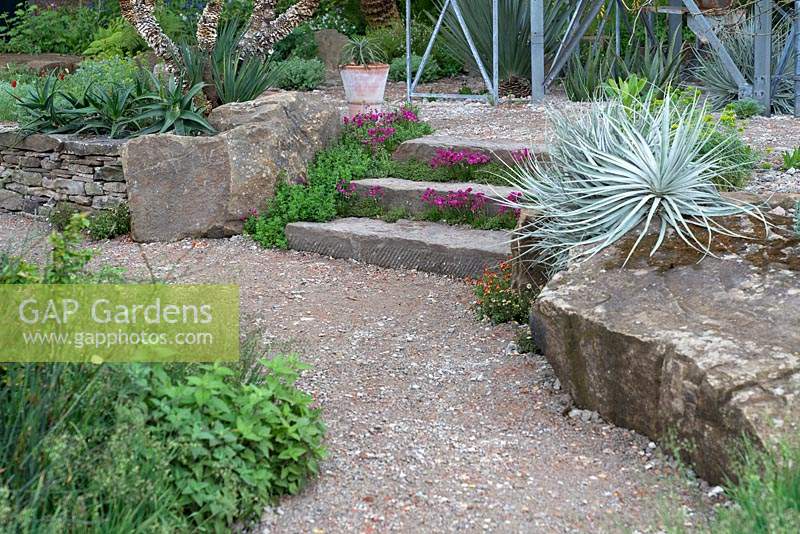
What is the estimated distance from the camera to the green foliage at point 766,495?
8.36 feet

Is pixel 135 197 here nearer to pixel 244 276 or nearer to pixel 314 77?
pixel 244 276

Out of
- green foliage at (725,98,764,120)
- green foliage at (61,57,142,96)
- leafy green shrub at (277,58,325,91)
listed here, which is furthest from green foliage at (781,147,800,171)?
leafy green shrub at (277,58,325,91)

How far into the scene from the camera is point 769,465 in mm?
2771

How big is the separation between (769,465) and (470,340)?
6.85 feet

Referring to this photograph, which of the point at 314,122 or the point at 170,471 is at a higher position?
the point at 314,122

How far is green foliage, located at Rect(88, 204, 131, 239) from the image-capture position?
266 inches

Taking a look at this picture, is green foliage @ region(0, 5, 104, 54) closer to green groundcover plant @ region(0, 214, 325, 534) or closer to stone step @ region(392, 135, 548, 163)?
stone step @ region(392, 135, 548, 163)

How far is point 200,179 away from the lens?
654cm

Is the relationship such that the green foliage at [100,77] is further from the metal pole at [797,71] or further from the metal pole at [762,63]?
the metal pole at [797,71]

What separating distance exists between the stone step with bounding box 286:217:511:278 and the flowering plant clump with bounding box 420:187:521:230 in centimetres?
7

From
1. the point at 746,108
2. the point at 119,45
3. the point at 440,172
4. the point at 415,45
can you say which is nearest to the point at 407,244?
the point at 440,172

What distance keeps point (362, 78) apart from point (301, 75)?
3.29 m

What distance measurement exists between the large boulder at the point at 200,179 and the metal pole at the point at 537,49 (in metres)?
3.18

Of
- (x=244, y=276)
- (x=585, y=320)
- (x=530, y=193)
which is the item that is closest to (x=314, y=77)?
(x=244, y=276)
